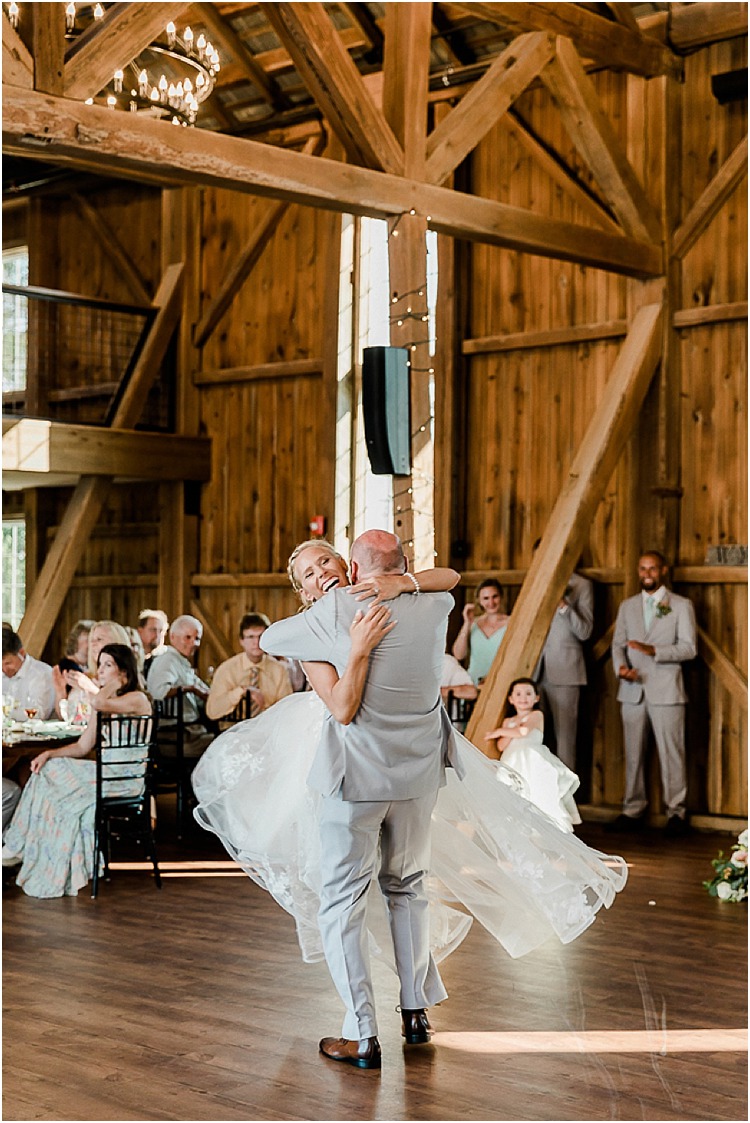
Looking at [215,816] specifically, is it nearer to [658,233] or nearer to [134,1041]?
[134,1041]

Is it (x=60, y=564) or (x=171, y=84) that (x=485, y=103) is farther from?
(x=60, y=564)

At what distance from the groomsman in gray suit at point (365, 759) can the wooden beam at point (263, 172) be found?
9.49 ft

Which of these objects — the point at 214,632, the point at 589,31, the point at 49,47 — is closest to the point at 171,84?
the point at 49,47

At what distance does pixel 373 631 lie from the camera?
4.44 m

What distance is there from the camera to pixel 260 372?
1260 cm

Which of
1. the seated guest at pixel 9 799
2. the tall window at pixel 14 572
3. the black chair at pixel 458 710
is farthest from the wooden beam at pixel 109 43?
the tall window at pixel 14 572

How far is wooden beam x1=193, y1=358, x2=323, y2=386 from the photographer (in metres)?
12.2

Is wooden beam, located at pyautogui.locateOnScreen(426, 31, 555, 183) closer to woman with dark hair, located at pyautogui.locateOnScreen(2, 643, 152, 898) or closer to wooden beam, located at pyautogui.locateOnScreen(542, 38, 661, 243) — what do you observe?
wooden beam, located at pyautogui.locateOnScreen(542, 38, 661, 243)

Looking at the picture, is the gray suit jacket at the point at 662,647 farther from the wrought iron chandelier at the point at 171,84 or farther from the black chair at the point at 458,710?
the wrought iron chandelier at the point at 171,84

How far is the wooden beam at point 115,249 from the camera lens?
13383 mm

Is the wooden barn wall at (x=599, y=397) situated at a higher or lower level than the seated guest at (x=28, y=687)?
higher

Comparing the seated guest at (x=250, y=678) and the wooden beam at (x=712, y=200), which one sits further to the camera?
the wooden beam at (x=712, y=200)

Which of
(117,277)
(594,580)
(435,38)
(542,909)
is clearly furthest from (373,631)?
(117,277)

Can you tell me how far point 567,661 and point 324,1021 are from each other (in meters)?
5.25
